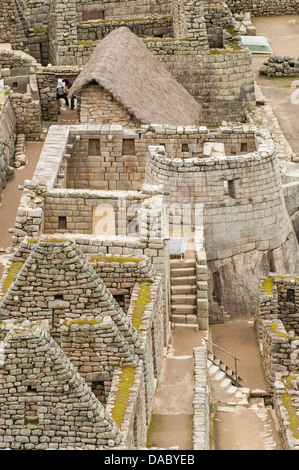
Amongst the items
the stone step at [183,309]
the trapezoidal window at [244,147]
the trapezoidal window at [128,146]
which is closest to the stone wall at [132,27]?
the trapezoidal window at [128,146]

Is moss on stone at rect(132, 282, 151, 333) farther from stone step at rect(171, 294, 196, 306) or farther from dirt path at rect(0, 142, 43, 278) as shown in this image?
dirt path at rect(0, 142, 43, 278)

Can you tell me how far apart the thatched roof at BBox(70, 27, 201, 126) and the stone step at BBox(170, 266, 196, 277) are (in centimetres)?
694

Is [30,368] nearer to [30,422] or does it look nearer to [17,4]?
[30,422]

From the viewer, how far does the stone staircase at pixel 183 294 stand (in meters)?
48.5

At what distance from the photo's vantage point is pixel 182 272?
48812 mm

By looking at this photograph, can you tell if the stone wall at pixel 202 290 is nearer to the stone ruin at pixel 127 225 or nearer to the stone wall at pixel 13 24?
the stone ruin at pixel 127 225

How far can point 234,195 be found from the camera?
5119 centimetres

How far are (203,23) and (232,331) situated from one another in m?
15.8

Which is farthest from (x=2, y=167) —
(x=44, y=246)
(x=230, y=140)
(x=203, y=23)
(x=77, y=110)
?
(x=44, y=246)

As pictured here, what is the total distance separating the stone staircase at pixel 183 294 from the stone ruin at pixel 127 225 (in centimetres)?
4

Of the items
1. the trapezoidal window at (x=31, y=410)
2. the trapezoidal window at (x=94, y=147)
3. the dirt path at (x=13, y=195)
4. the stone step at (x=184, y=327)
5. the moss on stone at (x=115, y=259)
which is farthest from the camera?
the trapezoidal window at (x=94, y=147)

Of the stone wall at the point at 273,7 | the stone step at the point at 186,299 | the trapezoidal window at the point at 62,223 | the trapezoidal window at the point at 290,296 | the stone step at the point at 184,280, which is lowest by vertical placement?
the stone step at the point at 186,299

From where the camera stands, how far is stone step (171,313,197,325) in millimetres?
48475

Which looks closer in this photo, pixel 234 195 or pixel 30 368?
pixel 30 368
